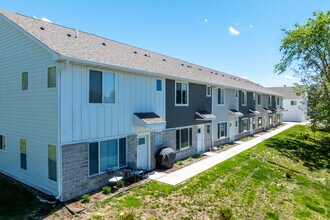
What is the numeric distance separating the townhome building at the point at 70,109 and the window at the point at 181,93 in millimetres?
675

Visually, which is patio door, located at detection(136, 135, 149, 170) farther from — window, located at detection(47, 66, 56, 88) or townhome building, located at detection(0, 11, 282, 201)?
window, located at detection(47, 66, 56, 88)

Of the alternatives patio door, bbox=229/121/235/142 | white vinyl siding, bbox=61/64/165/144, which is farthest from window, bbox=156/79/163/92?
patio door, bbox=229/121/235/142

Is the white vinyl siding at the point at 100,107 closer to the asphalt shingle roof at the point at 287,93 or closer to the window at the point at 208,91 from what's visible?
the window at the point at 208,91

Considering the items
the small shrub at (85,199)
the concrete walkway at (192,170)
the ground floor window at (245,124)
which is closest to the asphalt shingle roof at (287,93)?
the ground floor window at (245,124)

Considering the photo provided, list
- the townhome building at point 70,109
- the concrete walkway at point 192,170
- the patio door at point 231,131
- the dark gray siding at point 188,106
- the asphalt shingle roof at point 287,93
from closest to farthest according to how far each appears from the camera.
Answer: the townhome building at point 70,109
the concrete walkway at point 192,170
the dark gray siding at point 188,106
the patio door at point 231,131
the asphalt shingle roof at point 287,93

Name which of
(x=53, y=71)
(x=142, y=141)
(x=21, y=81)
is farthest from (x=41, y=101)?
(x=142, y=141)

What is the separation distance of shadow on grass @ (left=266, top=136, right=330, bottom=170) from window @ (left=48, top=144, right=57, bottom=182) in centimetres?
1768

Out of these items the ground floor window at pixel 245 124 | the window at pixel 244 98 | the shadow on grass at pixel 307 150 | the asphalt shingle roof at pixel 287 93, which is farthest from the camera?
the asphalt shingle roof at pixel 287 93

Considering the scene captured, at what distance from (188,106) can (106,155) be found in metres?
7.86

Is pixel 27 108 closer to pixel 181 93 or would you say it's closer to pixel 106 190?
pixel 106 190

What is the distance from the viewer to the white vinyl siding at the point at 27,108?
9297 mm

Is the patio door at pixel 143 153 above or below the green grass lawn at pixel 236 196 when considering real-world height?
above

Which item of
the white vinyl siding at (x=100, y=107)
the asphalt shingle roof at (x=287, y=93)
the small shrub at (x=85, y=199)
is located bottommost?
the small shrub at (x=85, y=199)

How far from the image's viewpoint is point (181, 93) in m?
15.7
